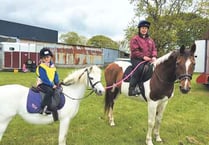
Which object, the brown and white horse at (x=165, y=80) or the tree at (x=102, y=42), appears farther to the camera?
the tree at (x=102, y=42)

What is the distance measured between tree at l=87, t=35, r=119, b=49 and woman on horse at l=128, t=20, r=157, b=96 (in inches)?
2713

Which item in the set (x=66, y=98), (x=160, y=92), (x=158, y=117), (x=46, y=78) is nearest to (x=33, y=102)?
(x=46, y=78)

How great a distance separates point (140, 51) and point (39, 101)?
257 cm

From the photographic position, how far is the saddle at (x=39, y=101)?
15.7 ft

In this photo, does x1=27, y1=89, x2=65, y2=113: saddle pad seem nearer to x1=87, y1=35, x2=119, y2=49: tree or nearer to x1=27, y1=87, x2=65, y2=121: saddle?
x1=27, y1=87, x2=65, y2=121: saddle

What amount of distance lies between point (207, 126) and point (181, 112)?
179 cm

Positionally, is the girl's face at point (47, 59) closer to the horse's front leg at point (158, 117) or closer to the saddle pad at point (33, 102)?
the saddle pad at point (33, 102)

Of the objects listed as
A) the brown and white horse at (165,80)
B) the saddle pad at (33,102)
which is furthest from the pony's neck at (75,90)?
the brown and white horse at (165,80)

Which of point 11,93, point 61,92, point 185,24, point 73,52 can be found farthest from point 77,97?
point 185,24

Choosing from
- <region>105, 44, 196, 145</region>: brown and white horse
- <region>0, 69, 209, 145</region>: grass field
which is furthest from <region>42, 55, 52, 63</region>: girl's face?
<region>0, 69, 209, 145</region>: grass field

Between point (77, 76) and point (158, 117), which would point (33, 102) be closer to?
point (77, 76)

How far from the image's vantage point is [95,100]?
10859mm

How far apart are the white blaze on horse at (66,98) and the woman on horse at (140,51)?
145cm

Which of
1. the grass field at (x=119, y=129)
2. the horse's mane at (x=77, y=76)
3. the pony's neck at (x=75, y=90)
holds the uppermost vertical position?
the horse's mane at (x=77, y=76)
